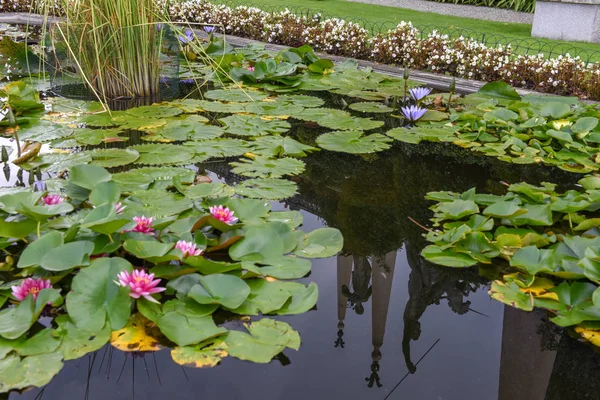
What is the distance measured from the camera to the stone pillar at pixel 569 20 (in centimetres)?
870

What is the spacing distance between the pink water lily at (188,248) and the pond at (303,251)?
0.04m

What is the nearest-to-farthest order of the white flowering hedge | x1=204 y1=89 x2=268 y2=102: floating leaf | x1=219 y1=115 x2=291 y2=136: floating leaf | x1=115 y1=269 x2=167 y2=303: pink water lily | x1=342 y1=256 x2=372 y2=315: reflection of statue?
x1=115 y1=269 x2=167 y2=303: pink water lily
x1=342 y1=256 x2=372 y2=315: reflection of statue
x1=219 y1=115 x2=291 y2=136: floating leaf
x1=204 y1=89 x2=268 y2=102: floating leaf
the white flowering hedge

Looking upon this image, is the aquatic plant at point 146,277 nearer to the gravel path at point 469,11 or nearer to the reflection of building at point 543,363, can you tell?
the reflection of building at point 543,363

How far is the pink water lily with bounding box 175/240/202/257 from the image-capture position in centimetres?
201

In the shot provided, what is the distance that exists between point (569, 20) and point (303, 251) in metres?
8.38

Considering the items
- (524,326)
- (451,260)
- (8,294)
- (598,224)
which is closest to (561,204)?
(598,224)

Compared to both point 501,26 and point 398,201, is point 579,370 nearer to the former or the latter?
point 398,201

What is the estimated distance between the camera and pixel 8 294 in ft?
6.21

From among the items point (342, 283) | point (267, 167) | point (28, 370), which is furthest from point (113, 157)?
point (28, 370)

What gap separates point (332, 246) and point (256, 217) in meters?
0.35

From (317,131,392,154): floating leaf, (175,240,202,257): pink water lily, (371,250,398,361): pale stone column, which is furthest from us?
(317,131,392,154): floating leaf

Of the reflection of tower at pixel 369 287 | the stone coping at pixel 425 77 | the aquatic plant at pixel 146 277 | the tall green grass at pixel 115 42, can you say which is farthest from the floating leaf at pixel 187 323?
the stone coping at pixel 425 77

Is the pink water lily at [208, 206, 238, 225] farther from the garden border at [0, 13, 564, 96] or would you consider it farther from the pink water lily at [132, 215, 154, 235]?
the garden border at [0, 13, 564, 96]

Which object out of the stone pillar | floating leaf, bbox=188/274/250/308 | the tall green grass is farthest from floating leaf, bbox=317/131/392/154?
the stone pillar
